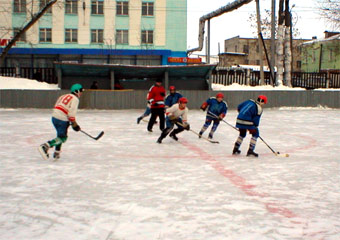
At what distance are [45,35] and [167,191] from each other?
35.2 meters

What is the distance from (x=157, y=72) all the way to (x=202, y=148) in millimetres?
14904

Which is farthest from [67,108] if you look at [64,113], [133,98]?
[133,98]

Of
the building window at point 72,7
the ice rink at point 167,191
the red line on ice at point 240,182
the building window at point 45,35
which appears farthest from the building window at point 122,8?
the red line on ice at point 240,182

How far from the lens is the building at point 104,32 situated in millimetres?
37844

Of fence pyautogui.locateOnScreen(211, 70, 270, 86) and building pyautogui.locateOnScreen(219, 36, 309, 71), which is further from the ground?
building pyautogui.locateOnScreen(219, 36, 309, 71)

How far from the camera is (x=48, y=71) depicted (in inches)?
1058

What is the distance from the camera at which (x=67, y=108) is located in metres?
7.83

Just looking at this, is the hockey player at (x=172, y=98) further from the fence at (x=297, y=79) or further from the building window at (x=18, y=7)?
the building window at (x=18, y=7)

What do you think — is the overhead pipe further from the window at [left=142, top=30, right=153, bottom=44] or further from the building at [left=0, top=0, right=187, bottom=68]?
the window at [left=142, top=30, right=153, bottom=44]

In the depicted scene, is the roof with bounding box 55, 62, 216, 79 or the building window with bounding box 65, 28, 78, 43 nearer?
the roof with bounding box 55, 62, 216, 79

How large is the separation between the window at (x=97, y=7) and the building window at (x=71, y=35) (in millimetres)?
2633

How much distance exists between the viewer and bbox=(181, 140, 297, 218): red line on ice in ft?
16.4

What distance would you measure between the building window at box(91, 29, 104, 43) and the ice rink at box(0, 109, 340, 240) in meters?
28.5

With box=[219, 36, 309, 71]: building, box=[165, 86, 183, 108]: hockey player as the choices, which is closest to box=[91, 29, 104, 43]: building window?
box=[165, 86, 183, 108]: hockey player
